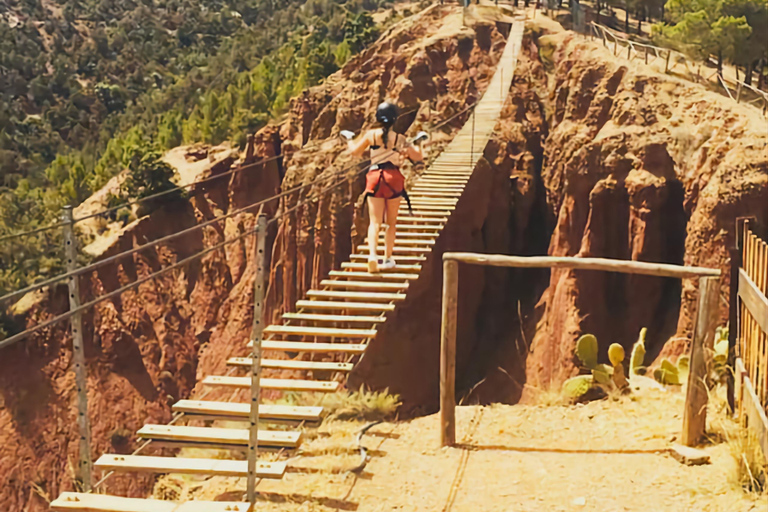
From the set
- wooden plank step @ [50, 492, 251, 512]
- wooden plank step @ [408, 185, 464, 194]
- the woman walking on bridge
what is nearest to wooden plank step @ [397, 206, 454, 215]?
wooden plank step @ [408, 185, 464, 194]

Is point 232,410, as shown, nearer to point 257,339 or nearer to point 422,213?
point 257,339

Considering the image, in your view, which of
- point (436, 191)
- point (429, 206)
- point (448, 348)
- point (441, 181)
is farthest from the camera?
point (441, 181)

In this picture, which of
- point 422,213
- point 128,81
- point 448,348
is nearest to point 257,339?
point 448,348

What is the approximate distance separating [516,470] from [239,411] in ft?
6.71

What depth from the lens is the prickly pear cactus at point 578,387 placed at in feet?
25.4

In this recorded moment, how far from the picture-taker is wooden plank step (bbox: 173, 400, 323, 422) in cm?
549

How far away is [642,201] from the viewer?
12.5m

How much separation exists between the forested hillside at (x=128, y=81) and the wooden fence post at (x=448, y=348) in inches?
749

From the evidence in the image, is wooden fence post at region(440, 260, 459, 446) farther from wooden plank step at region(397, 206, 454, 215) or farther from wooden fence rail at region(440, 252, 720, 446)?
wooden plank step at region(397, 206, 454, 215)

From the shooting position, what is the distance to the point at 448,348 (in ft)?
19.0

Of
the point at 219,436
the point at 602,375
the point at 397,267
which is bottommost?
the point at 602,375

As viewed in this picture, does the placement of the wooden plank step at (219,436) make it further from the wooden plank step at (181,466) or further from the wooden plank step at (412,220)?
the wooden plank step at (412,220)

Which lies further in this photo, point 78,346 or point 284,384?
point 284,384

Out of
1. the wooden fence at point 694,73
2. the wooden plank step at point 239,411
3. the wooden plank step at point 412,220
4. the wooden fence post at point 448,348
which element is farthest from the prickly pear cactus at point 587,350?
the wooden fence at point 694,73
